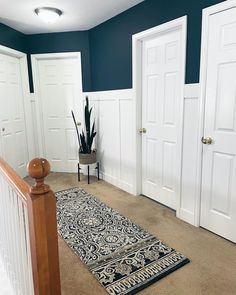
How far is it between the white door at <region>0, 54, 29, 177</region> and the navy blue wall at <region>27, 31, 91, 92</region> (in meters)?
0.42

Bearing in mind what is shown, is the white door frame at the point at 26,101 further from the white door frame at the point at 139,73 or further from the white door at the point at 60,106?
the white door frame at the point at 139,73

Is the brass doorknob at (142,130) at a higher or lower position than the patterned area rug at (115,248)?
higher

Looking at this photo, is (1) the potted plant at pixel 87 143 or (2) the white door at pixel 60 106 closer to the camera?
(1) the potted plant at pixel 87 143

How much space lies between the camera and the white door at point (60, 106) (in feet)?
13.8

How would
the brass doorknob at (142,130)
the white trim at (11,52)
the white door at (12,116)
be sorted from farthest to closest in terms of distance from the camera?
the white door at (12,116), the white trim at (11,52), the brass doorknob at (142,130)

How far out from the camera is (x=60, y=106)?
4.32 meters

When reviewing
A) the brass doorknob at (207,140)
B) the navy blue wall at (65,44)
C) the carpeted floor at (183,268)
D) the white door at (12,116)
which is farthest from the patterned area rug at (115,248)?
the navy blue wall at (65,44)

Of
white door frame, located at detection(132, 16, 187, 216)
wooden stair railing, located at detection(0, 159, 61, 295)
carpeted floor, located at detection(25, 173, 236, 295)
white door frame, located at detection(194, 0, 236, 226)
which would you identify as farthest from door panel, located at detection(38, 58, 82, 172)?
wooden stair railing, located at detection(0, 159, 61, 295)

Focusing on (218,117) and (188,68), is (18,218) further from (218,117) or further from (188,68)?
(188,68)

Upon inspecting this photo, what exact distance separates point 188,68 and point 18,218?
81.2 inches

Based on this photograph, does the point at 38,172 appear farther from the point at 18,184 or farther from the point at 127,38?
the point at 127,38

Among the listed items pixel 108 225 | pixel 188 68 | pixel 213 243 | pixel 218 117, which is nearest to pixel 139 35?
pixel 188 68

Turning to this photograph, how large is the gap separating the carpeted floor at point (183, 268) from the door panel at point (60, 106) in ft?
5.75

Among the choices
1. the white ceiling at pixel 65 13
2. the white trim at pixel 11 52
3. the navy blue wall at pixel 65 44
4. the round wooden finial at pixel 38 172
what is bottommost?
the round wooden finial at pixel 38 172
